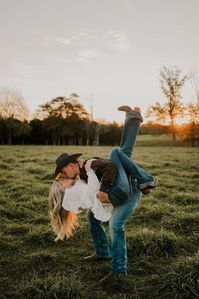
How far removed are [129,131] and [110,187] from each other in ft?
2.51

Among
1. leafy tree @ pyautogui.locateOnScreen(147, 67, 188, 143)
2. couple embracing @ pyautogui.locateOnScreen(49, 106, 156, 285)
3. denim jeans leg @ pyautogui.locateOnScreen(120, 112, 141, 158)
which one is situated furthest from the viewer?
leafy tree @ pyautogui.locateOnScreen(147, 67, 188, 143)

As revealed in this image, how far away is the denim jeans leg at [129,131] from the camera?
4.22 m

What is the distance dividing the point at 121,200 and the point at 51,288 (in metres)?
1.29

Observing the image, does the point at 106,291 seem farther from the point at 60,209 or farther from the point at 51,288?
the point at 60,209

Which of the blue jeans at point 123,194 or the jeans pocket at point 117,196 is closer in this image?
the jeans pocket at point 117,196

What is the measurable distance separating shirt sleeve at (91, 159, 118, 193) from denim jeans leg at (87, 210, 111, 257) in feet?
3.28

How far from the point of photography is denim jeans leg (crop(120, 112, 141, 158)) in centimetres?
422

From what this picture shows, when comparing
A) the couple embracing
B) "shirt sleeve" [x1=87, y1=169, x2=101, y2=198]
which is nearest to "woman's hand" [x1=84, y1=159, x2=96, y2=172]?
the couple embracing

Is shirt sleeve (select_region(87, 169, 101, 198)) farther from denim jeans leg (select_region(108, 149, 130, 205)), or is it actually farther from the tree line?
the tree line

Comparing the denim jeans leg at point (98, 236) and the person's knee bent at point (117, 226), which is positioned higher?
the person's knee bent at point (117, 226)

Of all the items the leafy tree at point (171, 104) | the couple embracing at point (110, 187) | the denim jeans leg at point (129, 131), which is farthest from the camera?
the leafy tree at point (171, 104)

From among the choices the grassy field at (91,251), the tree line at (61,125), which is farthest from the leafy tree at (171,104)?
the grassy field at (91,251)

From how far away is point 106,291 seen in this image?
4.07 meters

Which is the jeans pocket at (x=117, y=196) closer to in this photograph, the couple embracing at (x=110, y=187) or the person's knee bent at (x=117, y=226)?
the couple embracing at (x=110, y=187)
